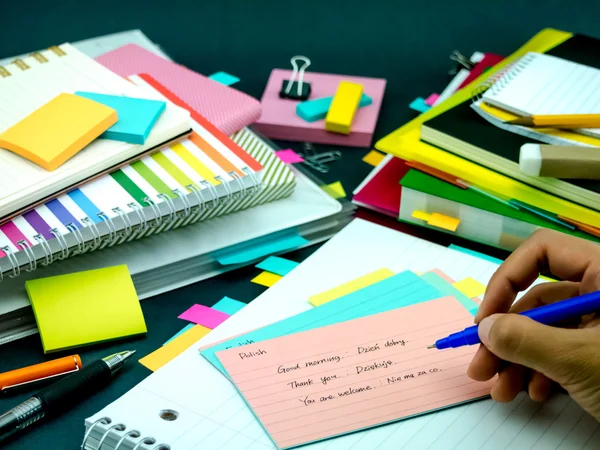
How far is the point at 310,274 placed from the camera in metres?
1.02

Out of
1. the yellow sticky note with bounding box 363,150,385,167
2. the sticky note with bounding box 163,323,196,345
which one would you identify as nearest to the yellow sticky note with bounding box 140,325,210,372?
the sticky note with bounding box 163,323,196,345

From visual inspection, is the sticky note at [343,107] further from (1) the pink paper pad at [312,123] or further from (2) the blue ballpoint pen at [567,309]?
(2) the blue ballpoint pen at [567,309]

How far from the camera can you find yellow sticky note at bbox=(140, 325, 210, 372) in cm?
94

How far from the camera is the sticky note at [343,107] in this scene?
1344 millimetres

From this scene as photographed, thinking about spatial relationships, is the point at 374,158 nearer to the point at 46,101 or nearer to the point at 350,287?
the point at 350,287

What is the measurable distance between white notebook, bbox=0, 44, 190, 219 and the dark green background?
0.37m

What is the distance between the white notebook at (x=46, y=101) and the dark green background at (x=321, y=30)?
37 centimetres

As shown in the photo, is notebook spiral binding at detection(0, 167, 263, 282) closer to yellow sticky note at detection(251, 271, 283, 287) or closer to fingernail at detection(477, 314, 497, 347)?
yellow sticky note at detection(251, 271, 283, 287)

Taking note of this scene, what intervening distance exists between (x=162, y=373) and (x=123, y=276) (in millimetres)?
198

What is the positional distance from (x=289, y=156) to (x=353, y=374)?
0.54 meters

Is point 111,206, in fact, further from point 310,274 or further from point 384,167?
point 384,167

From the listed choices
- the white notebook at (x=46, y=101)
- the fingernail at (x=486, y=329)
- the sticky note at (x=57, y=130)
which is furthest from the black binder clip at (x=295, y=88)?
the fingernail at (x=486, y=329)

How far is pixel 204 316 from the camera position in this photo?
101 centimetres

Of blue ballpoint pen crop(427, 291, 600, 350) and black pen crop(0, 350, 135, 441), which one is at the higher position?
blue ballpoint pen crop(427, 291, 600, 350)
